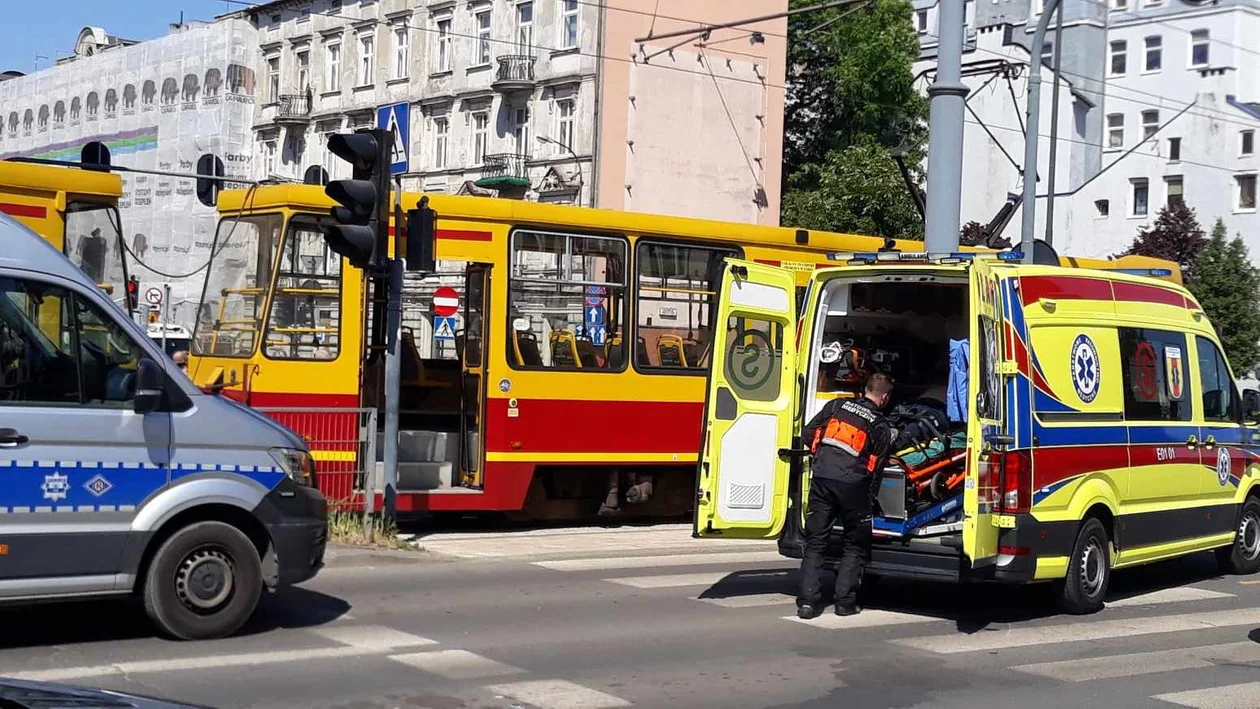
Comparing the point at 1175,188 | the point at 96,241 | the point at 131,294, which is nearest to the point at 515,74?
the point at 131,294

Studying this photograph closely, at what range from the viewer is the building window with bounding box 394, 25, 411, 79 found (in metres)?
49.8

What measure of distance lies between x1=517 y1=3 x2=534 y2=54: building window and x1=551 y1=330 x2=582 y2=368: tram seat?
31318 mm

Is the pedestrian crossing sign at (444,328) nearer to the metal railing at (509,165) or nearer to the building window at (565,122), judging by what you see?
the building window at (565,122)

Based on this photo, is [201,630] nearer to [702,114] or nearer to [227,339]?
[227,339]

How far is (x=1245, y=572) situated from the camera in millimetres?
13852

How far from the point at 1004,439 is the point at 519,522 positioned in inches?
295

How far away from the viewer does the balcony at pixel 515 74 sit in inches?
1785

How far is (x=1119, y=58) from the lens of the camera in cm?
6353

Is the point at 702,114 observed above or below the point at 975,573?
above

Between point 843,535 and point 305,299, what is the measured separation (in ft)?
20.8

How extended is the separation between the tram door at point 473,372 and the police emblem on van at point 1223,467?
6645 millimetres

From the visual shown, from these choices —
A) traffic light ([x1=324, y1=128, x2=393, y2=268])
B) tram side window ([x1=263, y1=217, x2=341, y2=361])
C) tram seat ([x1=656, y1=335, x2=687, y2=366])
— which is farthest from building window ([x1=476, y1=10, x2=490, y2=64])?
traffic light ([x1=324, y1=128, x2=393, y2=268])

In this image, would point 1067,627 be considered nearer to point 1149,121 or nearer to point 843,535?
point 843,535

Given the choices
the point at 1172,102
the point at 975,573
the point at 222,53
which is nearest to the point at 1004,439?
the point at 975,573
